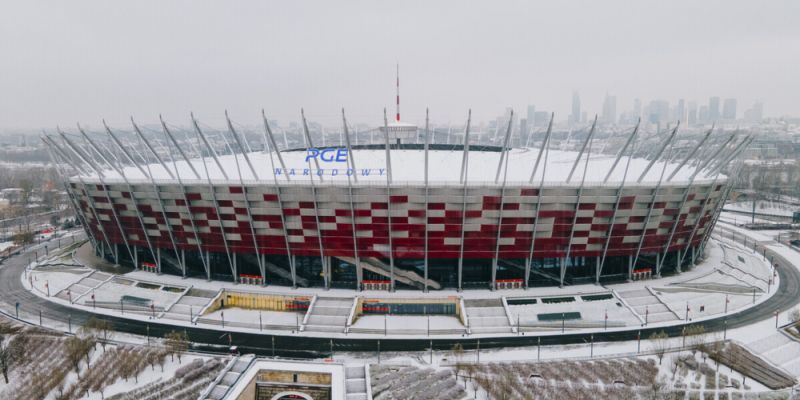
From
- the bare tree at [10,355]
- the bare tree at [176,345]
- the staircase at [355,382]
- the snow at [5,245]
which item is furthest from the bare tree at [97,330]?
the snow at [5,245]

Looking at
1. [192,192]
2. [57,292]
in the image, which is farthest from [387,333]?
[57,292]

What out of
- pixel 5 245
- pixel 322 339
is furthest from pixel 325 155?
pixel 5 245

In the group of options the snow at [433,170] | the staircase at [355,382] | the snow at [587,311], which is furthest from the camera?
the snow at [433,170]

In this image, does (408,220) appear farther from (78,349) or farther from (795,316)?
(795,316)

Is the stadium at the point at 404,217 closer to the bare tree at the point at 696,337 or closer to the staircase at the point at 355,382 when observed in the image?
the bare tree at the point at 696,337

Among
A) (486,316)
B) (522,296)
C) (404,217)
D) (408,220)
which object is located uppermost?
(404,217)

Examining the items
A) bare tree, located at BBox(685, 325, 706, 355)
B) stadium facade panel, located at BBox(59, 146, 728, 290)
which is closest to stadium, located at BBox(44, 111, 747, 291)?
stadium facade panel, located at BBox(59, 146, 728, 290)
